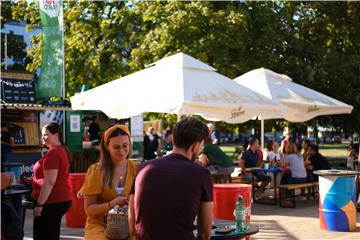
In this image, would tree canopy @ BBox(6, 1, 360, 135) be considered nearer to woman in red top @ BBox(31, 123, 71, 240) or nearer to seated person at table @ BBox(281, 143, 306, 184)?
seated person at table @ BBox(281, 143, 306, 184)

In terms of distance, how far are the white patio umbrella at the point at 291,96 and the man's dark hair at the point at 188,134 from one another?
29.8ft

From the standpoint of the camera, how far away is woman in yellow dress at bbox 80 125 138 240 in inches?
158

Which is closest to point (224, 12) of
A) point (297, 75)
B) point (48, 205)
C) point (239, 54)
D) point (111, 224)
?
point (239, 54)

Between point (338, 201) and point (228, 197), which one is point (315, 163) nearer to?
point (338, 201)

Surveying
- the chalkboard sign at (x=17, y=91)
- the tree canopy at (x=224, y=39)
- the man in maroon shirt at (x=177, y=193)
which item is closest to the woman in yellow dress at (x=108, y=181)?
the man in maroon shirt at (x=177, y=193)

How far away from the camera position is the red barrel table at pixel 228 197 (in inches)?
279

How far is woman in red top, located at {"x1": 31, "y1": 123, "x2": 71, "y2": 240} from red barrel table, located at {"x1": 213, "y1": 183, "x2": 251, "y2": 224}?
2.42 m

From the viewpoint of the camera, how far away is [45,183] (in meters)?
5.24

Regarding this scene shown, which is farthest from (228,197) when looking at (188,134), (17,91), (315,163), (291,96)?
(17,91)

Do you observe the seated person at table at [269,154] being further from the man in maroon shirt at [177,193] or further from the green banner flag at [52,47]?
the man in maroon shirt at [177,193]

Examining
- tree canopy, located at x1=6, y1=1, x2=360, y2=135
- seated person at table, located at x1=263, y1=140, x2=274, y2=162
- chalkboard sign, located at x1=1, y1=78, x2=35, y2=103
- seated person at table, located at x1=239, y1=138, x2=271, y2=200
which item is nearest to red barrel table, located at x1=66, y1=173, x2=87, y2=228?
seated person at table, located at x1=239, y1=138, x2=271, y2=200

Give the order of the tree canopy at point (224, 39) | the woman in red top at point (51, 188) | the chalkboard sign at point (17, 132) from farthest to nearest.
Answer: the tree canopy at point (224, 39)
the chalkboard sign at point (17, 132)
the woman in red top at point (51, 188)

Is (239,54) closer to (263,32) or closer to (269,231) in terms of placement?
(263,32)

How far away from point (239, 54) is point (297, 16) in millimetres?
4397
